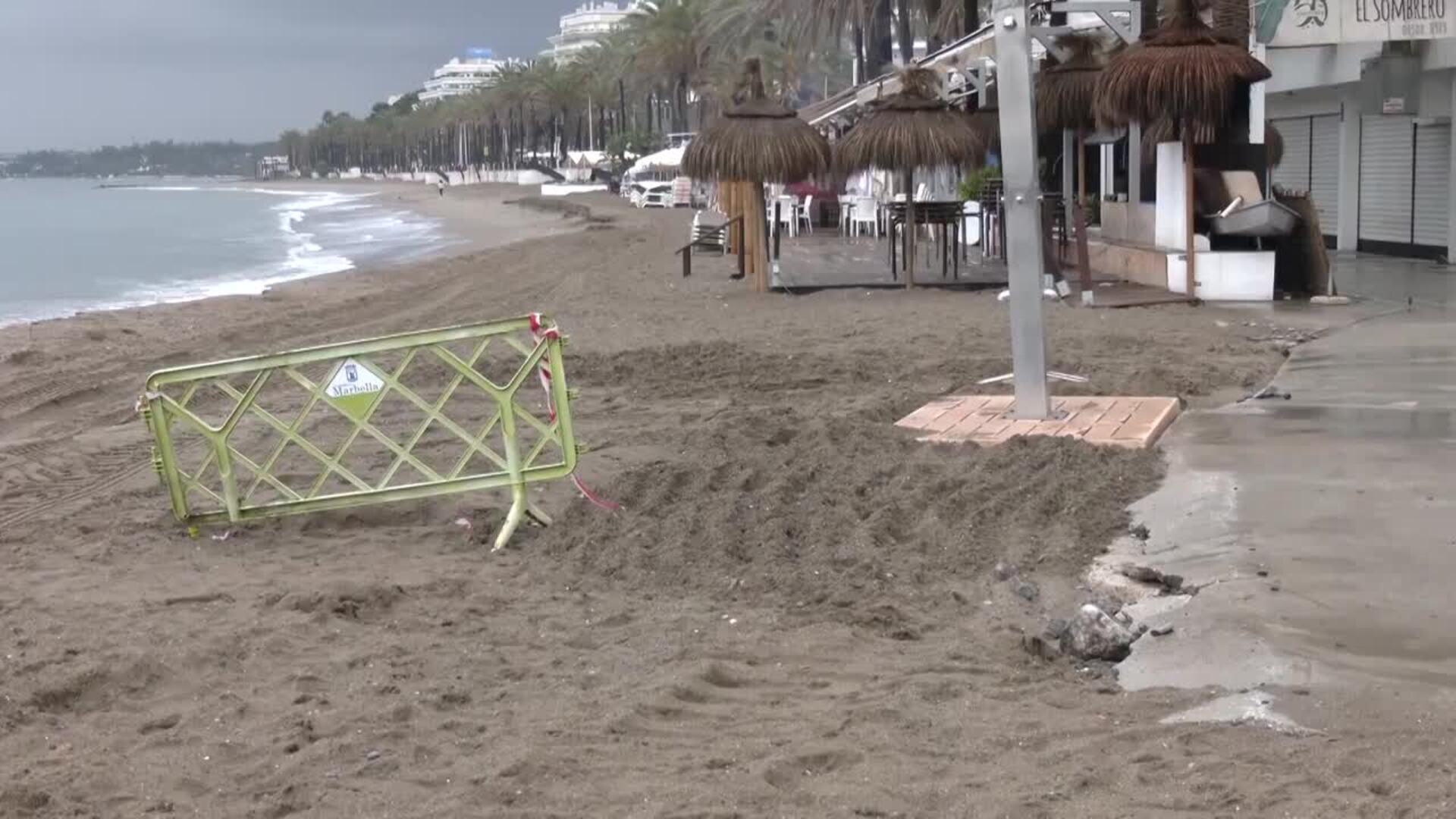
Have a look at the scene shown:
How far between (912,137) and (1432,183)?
7502 millimetres

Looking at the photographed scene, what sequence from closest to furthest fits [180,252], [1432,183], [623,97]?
[1432,183] < [180,252] < [623,97]

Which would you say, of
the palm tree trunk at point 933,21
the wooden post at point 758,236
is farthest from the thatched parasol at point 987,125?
the palm tree trunk at point 933,21

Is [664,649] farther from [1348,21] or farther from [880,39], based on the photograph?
[880,39]

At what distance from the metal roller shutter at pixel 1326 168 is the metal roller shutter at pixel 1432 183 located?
2392 mm

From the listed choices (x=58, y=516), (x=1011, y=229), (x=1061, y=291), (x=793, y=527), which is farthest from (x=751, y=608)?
(x=1061, y=291)

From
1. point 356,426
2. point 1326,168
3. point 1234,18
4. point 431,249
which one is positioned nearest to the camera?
point 356,426

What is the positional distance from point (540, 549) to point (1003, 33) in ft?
13.1

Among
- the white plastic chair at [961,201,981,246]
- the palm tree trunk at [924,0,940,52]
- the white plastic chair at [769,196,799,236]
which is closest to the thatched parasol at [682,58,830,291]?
the white plastic chair at [961,201,981,246]

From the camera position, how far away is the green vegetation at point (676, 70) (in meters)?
44.5

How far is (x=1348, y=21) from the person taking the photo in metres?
15.2

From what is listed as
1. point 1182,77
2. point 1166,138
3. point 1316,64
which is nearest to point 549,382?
point 1182,77

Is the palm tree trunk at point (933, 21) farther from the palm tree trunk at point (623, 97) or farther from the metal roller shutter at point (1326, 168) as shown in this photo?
the palm tree trunk at point (623, 97)

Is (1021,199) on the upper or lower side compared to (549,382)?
upper

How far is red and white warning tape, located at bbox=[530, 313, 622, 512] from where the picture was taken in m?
7.23
